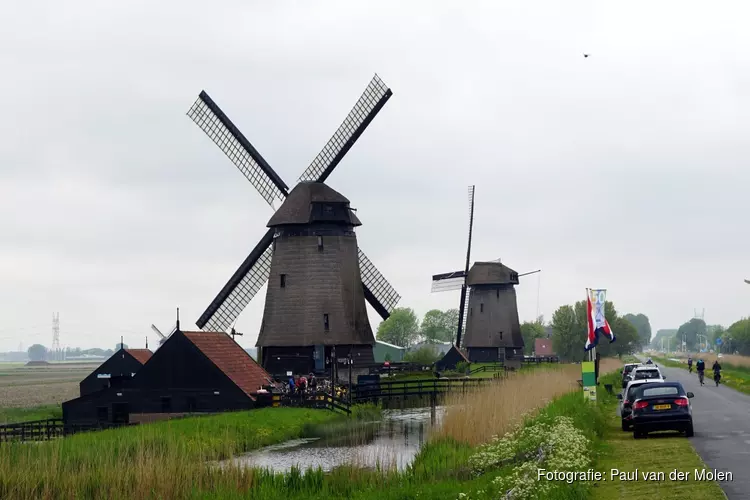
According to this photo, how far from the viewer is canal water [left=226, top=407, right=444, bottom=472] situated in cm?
2770

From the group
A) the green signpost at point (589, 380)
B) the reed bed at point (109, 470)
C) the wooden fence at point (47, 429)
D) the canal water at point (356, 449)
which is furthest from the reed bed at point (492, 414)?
the wooden fence at point (47, 429)

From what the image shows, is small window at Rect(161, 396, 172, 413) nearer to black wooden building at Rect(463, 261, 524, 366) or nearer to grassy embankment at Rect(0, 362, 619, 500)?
grassy embankment at Rect(0, 362, 619, 500)

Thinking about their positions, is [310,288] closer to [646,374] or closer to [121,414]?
[121,414]

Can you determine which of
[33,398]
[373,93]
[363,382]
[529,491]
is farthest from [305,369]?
[33,398]

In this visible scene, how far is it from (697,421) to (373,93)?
103ft

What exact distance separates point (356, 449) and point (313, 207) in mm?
29878

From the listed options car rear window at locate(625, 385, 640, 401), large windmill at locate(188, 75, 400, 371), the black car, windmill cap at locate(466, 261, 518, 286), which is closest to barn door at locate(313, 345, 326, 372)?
large windmill at locate(188, 75, 400, 371)

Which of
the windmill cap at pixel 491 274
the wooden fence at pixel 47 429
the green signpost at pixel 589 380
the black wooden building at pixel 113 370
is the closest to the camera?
the green signpost at pixel 589 380

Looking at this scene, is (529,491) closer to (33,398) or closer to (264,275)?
(264,275)

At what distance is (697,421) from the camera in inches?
1288

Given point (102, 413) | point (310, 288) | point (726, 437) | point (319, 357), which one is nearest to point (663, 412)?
point (726, 437)

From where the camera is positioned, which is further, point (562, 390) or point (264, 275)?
point (264, 275)

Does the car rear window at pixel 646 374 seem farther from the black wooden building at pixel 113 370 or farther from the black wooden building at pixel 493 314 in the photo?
the black wooden building at pixel 493 314

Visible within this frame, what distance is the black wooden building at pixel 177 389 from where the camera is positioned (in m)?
45.6
